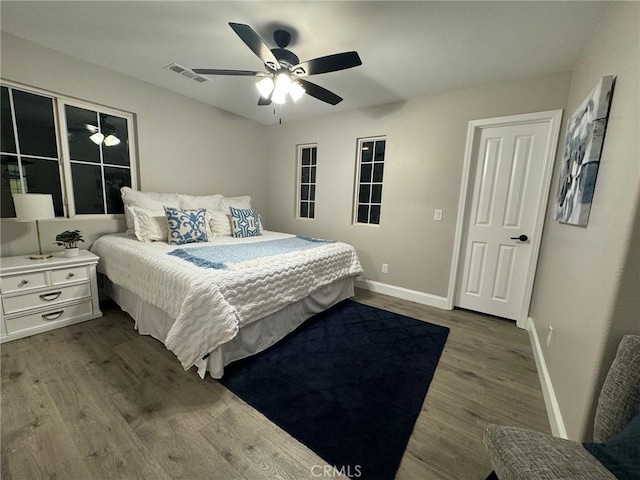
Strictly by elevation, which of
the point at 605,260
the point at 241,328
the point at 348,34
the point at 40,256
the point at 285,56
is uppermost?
the point at 348,34

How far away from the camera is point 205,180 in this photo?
140 inches

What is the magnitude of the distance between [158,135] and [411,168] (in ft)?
10.1

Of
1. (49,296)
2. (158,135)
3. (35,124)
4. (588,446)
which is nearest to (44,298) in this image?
(49,296)

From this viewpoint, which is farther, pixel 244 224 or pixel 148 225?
pixel 244 224

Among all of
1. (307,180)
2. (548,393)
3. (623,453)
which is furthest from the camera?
(307,180)

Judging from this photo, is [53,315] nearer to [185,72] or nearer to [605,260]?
[185,72]

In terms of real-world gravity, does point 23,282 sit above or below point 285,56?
below

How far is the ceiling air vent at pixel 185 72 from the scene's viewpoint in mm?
2490

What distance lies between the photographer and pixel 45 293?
6.95 feet

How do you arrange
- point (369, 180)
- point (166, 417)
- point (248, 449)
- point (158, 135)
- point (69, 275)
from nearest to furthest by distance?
1. point (248, 449)
2. point (166, 417)
3. point (69, 275)
4. point (158, 135)
5. point (369, 180)

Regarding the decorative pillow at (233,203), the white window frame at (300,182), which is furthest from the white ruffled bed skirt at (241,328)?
the white window frame at (300,182)

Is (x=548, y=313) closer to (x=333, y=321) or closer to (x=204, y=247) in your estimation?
(x=333, y=321)

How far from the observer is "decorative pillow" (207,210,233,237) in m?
3.13

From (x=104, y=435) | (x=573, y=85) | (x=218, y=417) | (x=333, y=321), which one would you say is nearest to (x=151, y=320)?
(x=104, y=435)
